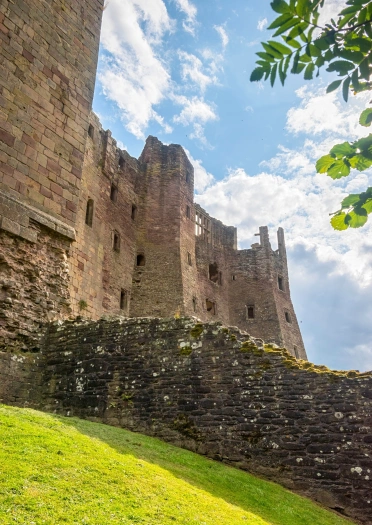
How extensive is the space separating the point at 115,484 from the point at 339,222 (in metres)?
3.76

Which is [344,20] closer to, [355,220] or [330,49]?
[330,49]

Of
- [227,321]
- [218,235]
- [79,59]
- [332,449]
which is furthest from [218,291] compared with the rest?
[332,449]

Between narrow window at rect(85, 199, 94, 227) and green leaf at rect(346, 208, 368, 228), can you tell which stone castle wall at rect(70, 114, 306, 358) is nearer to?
narrow window at rect(85, 199, 94, 227)

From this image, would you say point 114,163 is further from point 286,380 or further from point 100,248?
point 286,380

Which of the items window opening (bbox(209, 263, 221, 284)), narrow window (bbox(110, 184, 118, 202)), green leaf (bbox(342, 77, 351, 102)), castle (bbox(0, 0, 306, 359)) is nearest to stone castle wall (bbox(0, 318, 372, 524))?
castle (bbox(0, 0, 306, 359))

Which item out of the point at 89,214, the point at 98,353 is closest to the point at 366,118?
the point at 98,353

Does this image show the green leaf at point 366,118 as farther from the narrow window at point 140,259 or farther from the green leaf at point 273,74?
the narrow window at point 140,259

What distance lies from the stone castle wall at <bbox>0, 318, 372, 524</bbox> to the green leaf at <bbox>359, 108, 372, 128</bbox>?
6.46 metres

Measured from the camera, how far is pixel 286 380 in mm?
8711

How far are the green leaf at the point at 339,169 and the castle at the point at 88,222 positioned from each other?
7.41 meters

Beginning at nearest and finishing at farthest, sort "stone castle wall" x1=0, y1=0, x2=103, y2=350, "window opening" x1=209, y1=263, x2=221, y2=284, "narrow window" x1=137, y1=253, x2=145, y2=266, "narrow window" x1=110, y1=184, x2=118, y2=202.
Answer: "stone castle wall" x1=0, y1=0, x2=103, y2=350
"narrow window" x1=110, y1=184, x2=118, y2=202
"narrow window" x1=137, y1=253, x2=145, y2=266
"window opening" x1=209, y1=263, x2=221, y2=284

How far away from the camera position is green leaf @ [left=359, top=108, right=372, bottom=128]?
303 cm

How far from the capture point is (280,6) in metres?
2.83

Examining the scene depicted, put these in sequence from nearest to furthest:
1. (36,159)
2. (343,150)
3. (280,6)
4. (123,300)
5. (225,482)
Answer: (280,6)
(343,150)
(225,482)
(36,159)
(123,300)
